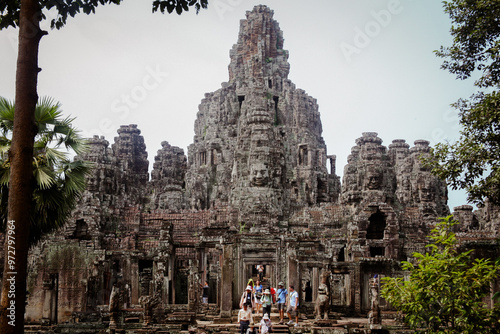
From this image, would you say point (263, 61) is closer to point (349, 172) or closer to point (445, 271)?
point (349, 172)

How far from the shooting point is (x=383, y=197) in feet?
111

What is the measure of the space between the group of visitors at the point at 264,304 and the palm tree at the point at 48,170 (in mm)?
5992

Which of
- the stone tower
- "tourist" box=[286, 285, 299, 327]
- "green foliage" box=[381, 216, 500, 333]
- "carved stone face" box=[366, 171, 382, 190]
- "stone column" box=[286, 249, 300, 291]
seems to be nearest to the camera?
"green foliage" box=[381, 216, 500, 333]

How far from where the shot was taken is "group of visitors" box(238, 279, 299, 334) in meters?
17.1

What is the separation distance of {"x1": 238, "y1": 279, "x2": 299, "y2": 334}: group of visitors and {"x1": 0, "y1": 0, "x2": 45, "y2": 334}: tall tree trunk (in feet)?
29.3

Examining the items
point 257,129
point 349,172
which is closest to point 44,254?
point 257,129

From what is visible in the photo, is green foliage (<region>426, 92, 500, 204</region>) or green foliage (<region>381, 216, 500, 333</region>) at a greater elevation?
green foliage (<region>426, 92, 500, 204</region>)

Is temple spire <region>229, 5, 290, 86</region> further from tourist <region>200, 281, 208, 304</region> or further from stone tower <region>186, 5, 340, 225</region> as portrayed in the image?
tourist <region>200, 281, 208, 304</region>

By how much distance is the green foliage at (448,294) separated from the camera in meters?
12.9

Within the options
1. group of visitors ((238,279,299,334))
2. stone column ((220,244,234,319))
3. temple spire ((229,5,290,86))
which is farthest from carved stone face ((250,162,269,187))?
temple spire ((229,5,290,86))

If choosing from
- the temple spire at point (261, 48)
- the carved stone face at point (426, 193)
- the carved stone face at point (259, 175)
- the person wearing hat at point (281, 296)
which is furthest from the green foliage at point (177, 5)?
the temple spire at point (261, 48)

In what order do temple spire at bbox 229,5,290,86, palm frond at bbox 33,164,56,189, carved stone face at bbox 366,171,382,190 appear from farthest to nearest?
temple spire at bbox 229,5,290,86 < carved stone face at bbox 366,171,382,190 < palm frond at bbox 33,164,56,189

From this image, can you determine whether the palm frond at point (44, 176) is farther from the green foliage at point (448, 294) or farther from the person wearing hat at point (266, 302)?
the green foliage at point (448, 294)

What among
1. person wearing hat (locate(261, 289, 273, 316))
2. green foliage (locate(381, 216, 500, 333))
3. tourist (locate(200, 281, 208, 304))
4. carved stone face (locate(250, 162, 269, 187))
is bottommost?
tourist (locate(200, 281, 208, 304))
